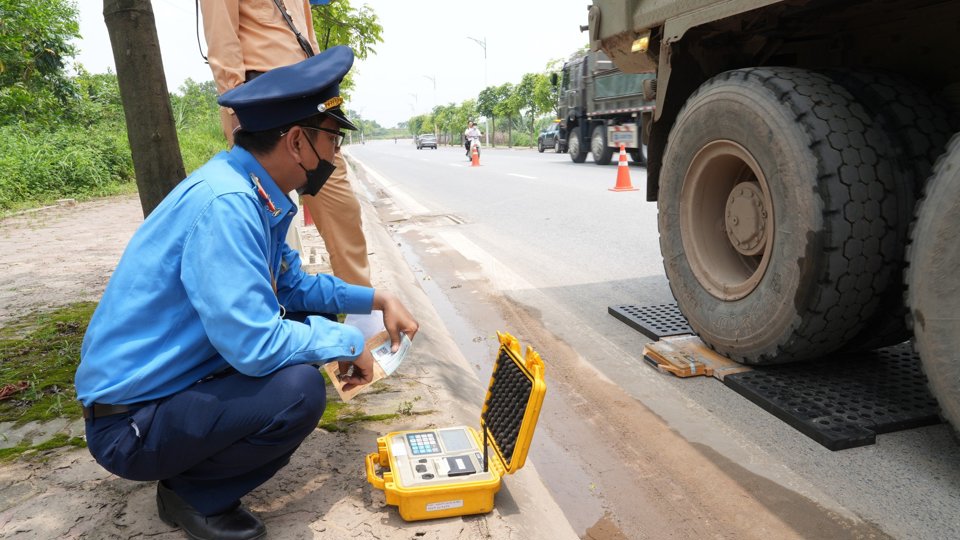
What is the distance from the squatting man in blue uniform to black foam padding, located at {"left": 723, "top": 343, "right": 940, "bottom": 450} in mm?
1738

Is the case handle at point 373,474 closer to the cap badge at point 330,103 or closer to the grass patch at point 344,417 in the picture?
the grass patch at point 344,417

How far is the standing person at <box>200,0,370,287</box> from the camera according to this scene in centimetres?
306

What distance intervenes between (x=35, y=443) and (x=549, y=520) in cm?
189

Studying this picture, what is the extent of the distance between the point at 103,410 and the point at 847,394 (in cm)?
267

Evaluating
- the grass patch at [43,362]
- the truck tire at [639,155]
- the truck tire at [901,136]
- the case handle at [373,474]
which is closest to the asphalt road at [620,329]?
the truck tire at [901,136]

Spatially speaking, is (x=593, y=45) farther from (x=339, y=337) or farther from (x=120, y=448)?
(x=120, y=448)

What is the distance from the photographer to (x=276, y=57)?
325cm

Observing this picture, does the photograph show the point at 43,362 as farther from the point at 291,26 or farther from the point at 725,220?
the point at 725,220

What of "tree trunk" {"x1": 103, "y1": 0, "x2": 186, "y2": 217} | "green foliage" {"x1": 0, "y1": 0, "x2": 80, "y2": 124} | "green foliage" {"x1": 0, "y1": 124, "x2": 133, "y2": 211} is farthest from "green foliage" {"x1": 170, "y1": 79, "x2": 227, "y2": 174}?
"tree trunk" {"x1": 103, "y1": 0, "x2": 186, "y2": 217}

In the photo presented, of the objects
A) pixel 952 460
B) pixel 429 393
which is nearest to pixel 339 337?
pixel 429 393

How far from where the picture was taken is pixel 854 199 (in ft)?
8.49

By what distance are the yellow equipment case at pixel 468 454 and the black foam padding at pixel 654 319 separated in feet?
5.60

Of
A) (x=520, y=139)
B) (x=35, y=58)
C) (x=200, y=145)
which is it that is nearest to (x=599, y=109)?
(x=200, y=145)

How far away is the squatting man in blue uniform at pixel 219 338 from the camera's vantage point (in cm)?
168
